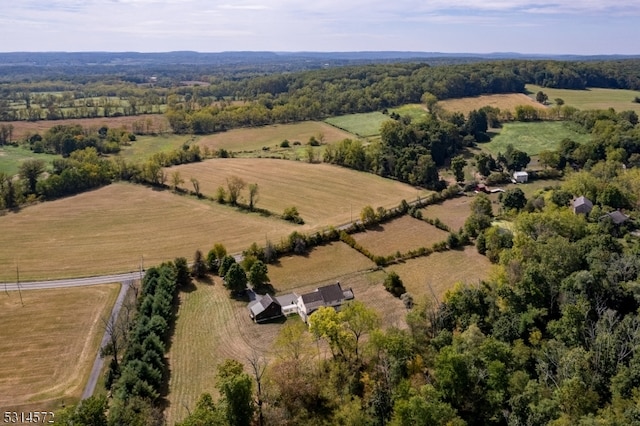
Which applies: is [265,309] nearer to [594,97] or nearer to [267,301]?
[267,301]

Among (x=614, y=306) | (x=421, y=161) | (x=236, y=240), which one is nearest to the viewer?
(x=614, y=306)

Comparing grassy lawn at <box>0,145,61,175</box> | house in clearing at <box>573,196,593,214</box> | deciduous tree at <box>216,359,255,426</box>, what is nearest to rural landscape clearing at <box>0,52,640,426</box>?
deciduous tree at <box>216,359,255,426</box>

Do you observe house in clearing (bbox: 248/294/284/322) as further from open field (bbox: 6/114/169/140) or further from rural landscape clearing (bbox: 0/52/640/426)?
open field (bbox: 6/114/169/140)

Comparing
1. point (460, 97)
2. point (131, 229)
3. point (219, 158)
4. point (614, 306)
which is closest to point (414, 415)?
point (614, 306)

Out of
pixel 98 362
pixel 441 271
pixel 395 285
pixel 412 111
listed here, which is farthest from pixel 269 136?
pixel 98 362

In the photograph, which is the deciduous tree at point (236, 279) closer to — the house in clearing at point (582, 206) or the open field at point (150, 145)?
the house in clearing at point (582, 206)

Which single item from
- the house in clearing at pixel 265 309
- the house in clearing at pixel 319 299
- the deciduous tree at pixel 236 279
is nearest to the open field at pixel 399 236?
the house in clearing at pixel 319 299

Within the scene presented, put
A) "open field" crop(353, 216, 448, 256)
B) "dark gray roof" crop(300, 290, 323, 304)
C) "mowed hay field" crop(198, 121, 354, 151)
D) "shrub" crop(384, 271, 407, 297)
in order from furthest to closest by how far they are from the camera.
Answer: "mowed hay field" crop(198, 121, 354, 151), "open field" crop(353, 216, 448, 256), "shrub" crop(384, 271, 407, 297), "dark gray roof" crop(300, 290, 323, 304)

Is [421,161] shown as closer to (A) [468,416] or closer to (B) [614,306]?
(B) [614,306]
